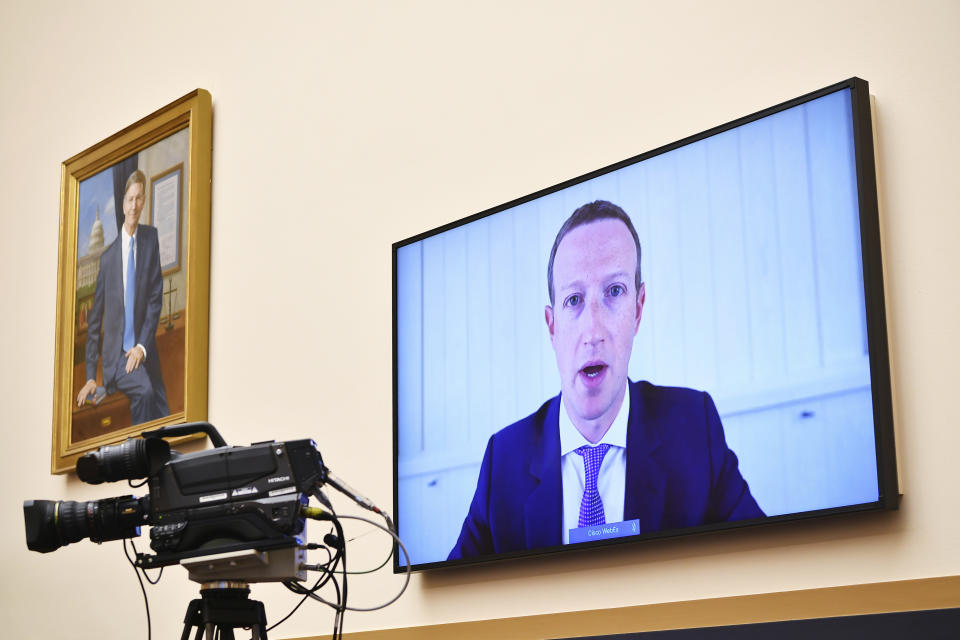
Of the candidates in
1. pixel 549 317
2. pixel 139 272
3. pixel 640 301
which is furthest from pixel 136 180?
pixel 640 301

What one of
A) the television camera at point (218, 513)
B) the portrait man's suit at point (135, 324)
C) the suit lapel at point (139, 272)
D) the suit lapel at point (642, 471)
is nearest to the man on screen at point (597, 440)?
the suit lapel at point (642, 471)

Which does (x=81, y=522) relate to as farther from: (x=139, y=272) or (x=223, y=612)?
(x=139, y=272)

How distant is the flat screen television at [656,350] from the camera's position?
2.08 metres

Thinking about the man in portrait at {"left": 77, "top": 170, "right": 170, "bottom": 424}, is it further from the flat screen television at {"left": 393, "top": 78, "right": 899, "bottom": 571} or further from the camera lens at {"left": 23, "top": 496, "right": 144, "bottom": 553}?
the camera lens at {"left": 23, "top": 496, "right": 144, "bottom": 553}

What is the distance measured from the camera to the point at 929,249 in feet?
6.61

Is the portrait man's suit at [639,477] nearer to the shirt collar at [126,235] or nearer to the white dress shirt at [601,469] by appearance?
the white dress shirt at [601,469]

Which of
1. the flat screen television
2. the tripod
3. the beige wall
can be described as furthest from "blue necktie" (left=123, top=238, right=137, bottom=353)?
the tripod

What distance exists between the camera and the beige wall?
2051 mm

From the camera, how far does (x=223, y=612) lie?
6.79 feet

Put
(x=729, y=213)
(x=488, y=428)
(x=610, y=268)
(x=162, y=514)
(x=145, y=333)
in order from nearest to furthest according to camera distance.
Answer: (x=162, y=514) → (x=729, y=213) → (x=610, y=268) → (x=488, y=428) → (x=145, y=333)

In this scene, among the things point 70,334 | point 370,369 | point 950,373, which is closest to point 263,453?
point 370,369

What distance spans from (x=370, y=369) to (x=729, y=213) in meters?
1.13

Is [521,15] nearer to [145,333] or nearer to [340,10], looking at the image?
[340,10]

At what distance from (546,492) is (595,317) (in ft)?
→ 1.28
